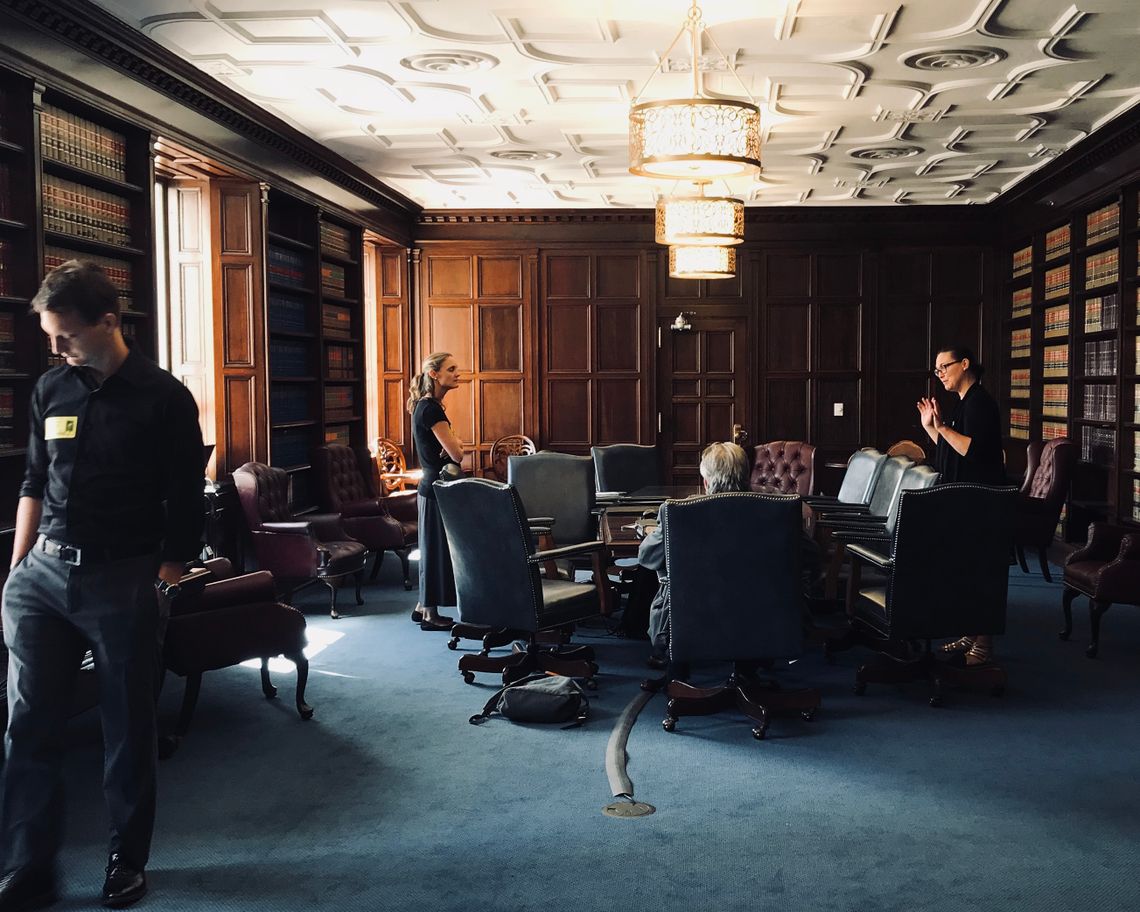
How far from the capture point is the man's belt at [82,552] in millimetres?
2848

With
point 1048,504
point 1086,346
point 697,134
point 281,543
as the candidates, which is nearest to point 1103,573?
point 1048,504

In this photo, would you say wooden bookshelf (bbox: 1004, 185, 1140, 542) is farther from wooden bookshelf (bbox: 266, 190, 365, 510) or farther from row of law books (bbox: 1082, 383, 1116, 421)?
wooden bookshelf (bbox: 266, 190, 365, 510)

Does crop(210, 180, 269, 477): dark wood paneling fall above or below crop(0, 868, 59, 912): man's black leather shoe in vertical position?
above

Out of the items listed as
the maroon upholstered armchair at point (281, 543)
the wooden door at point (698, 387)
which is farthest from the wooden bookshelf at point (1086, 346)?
the maroon upholstered armchair at point (281, 543)

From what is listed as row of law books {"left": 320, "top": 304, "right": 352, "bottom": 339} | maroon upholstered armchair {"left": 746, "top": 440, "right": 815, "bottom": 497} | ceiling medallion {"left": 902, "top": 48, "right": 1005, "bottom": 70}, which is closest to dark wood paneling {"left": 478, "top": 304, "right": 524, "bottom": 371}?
row of law books {"left": 320, "top": 304, "right": 352, "bottom": 339}

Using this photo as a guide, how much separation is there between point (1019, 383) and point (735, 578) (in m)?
7.13

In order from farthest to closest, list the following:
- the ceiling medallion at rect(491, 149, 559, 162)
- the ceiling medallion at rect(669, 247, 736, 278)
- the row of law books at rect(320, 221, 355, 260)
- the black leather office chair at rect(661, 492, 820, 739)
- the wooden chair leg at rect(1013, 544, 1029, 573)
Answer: the row of law books at rect(320, 221, 355, 260) → the wooden chair leg at rect(1013, 544, 1029, 573) → the ceiling medallion at rect(491, 149, 559, 162) → the ceiling medallion at rect(669, 247, 736, 278) → the black leather office chair at rect(661, 492, 820, 739)

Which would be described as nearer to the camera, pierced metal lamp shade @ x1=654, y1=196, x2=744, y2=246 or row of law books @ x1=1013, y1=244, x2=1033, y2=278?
pierced metal lamp shade @ x1=654, y1=196, x2=744, y2=246

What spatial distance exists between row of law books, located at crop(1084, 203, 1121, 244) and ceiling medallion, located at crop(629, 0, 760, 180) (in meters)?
4.86

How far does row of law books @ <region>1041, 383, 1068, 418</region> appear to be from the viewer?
9107 millimetres

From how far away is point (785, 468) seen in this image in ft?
29.0

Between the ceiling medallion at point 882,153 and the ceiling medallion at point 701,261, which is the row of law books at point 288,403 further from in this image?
the ceiling medallion at point 882,153

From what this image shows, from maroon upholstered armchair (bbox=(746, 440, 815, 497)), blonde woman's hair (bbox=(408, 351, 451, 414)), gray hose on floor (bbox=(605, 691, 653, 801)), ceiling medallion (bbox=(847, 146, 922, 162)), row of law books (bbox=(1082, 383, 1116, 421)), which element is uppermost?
ceiling medallion (bbox=(847, 146, 922, 162))

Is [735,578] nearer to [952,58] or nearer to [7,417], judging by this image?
[7,417]
